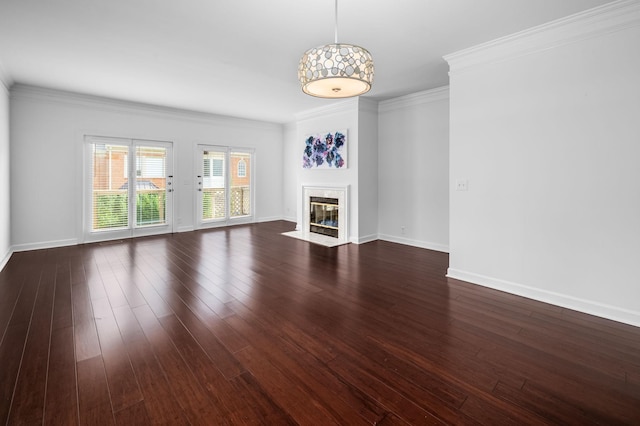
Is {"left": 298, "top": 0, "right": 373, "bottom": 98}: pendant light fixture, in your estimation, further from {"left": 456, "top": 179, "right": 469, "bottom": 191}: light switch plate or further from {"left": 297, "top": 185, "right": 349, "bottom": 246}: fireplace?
{"left": 297, "top": 185, "right": 349, "bottom": 246}: fireplace

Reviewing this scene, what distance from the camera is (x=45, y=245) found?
5.37 metres

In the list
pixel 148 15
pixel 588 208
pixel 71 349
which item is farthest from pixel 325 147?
pixel 71 349

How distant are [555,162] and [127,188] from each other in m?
6.93

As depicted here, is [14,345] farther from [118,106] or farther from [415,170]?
[415,170]

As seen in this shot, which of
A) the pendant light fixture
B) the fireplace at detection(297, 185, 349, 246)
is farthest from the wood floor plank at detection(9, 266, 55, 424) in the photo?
the fireplace at detection(297, 185, 349, 246)

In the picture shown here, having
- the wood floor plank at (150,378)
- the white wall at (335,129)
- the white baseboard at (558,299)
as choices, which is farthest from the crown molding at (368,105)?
the wood floor plank at (150,378)

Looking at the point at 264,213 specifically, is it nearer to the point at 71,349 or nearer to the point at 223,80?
the point at 223,80

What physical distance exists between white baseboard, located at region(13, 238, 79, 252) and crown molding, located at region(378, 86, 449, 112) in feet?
20.6

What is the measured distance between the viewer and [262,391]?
71.8 inches

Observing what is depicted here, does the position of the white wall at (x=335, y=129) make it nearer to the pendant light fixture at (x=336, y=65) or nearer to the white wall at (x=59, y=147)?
the white wall at (x=59, y=147)

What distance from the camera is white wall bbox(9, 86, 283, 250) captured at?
16.7 ft

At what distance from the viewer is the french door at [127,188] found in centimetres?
584

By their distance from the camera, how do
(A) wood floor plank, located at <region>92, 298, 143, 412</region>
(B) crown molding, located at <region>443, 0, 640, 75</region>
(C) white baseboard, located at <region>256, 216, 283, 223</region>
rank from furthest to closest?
(C) white baseboard, located at <region>256, 216, 283, 223</region> → (B) crown molding, located at <region>443, 0, 640, 75</region> → (A) wood floor plank, located at <region>92, 298, 143, 412</region>

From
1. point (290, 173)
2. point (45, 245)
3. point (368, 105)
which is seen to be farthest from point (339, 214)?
point (45, 245)
